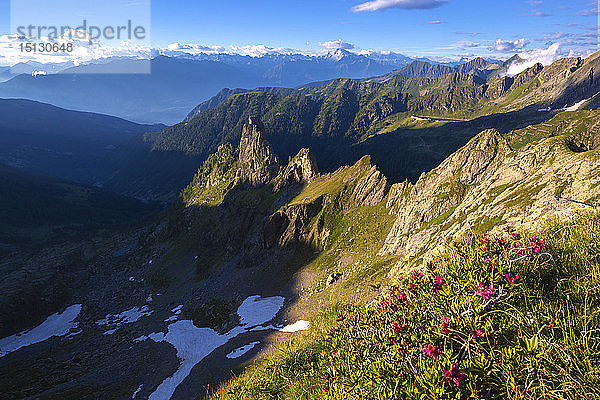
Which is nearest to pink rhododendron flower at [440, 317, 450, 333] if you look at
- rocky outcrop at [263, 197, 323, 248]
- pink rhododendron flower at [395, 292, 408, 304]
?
pink rhododendron flower at [395, 292, 408, 304]

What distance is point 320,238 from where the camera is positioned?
243 feet

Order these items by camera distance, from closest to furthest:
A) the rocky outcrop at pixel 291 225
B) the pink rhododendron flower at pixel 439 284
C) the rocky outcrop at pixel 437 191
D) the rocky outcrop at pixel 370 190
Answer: the pink rhododendron flower at pixel 439 284
the rocky outcrop at pixel 437 191
the rocky outcrop at pixel 370 190
the rocky outcrop at pixel 291 225

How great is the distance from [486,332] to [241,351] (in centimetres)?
4370

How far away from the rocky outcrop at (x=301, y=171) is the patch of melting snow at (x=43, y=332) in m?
78.2

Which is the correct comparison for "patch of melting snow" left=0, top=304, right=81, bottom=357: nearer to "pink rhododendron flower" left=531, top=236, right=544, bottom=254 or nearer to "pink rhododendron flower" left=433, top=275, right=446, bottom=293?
"pink rhododendron flower" left=433, top=275, right=446, bottom=293

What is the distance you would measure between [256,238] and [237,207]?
2659cm

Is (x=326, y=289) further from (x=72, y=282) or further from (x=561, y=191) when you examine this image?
(x=72, y=282)

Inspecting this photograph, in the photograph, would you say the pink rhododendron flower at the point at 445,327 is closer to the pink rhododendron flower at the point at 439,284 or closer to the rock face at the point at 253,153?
the pink rhododendron flower at the point at 439,284

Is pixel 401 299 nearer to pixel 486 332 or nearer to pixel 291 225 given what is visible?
pixel 486 332

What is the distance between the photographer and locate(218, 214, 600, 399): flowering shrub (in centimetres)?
464

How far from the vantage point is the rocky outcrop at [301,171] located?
104 metres

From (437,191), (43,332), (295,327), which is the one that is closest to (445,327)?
(295,327)

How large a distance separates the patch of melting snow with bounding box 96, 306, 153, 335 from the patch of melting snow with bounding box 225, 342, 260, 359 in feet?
153

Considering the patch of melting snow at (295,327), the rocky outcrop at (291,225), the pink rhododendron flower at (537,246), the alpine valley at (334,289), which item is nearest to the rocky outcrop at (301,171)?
the alpine valley at (334,289)
